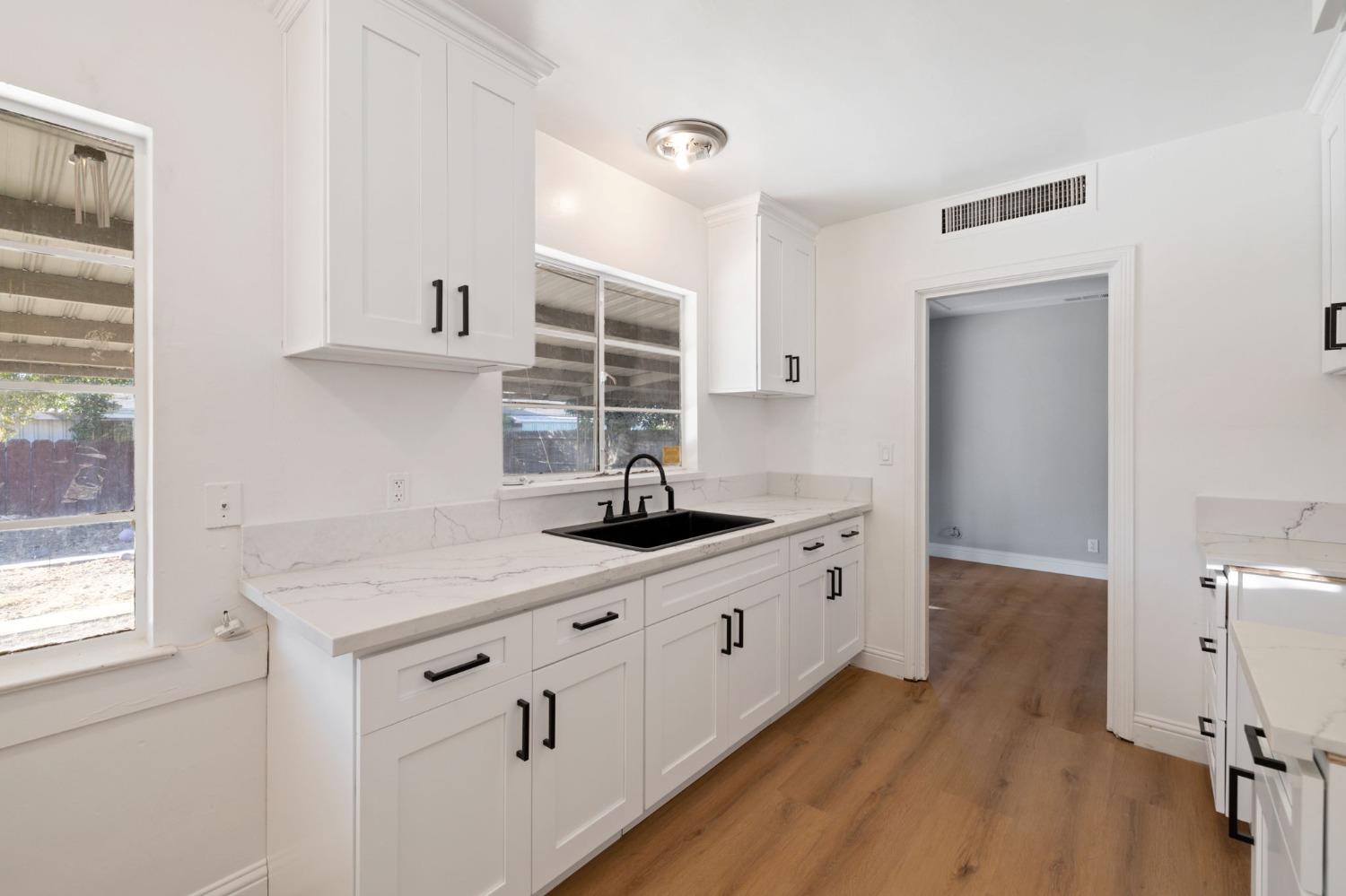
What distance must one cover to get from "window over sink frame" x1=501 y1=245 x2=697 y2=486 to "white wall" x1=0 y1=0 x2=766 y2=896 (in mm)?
762

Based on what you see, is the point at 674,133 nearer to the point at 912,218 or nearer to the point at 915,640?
the point at 912,218

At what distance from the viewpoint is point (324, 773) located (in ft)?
4.57

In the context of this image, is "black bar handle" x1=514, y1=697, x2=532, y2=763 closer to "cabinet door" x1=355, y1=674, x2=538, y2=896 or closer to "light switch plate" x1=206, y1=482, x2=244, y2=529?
"cabinet door" x1=355, y1=674, x2=538, y2=896

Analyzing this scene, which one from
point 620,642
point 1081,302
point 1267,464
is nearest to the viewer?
point 620,642

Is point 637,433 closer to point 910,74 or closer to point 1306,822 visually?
point 910,74

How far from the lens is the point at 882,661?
3.32 m

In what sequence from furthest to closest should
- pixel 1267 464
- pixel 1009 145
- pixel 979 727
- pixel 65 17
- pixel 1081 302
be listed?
pixel 1081 302 < pixel 979 727 < pixel 1009 145 < pixel 1267 464 < pixel 65 17

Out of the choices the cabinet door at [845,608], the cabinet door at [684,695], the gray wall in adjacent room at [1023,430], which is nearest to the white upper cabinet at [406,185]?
the cabinet door at [684,695]

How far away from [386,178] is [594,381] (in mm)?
1281

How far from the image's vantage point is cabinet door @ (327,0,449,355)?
155 centimetres

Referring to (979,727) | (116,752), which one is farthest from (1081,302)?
(116,752)

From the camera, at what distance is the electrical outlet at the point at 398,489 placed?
1.95m

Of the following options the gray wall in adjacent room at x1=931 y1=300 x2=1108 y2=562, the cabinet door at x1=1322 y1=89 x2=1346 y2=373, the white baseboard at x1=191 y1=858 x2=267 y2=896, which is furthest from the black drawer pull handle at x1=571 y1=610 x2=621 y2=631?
the gray wall in adjacent room at x1=931 y1=300 x2=1108 y2=562

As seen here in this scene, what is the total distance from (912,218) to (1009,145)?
26.4 inches
